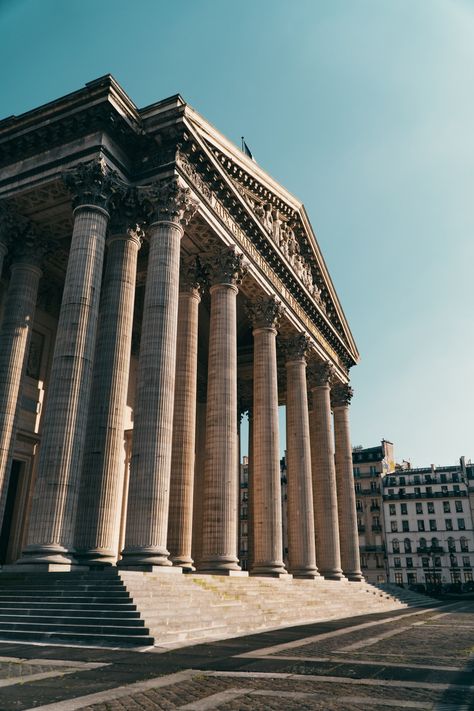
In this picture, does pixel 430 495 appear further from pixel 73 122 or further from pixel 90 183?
pixel 73 122

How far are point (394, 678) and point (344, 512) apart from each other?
37.7 metres

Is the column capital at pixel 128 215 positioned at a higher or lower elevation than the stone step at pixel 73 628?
higher

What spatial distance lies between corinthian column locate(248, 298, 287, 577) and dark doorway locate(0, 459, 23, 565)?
12909mm

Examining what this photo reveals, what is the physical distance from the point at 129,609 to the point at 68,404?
8.08 metres

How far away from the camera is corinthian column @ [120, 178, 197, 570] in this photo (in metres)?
19.8

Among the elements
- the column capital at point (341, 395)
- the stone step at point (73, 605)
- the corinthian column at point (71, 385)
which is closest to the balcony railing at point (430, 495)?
the column capital at point (341, 395)

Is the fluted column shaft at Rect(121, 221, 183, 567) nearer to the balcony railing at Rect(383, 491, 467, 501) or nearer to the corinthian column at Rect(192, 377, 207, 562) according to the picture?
the corinthian column at Rect(192, 377, 207, 562)

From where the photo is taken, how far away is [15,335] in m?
25.8

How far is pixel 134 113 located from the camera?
25125mm

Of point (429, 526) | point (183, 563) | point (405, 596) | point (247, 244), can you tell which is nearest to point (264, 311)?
point (247, 244)

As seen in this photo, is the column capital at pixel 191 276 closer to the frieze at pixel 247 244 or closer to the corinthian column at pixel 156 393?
the frieze at pixel 247 244

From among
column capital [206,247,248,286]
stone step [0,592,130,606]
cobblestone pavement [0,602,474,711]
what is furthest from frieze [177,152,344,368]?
cobblestone pavement [0,602,474,711]

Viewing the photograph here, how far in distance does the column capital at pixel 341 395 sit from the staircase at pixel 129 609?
93.7 ft

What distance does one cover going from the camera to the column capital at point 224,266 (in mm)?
29141
